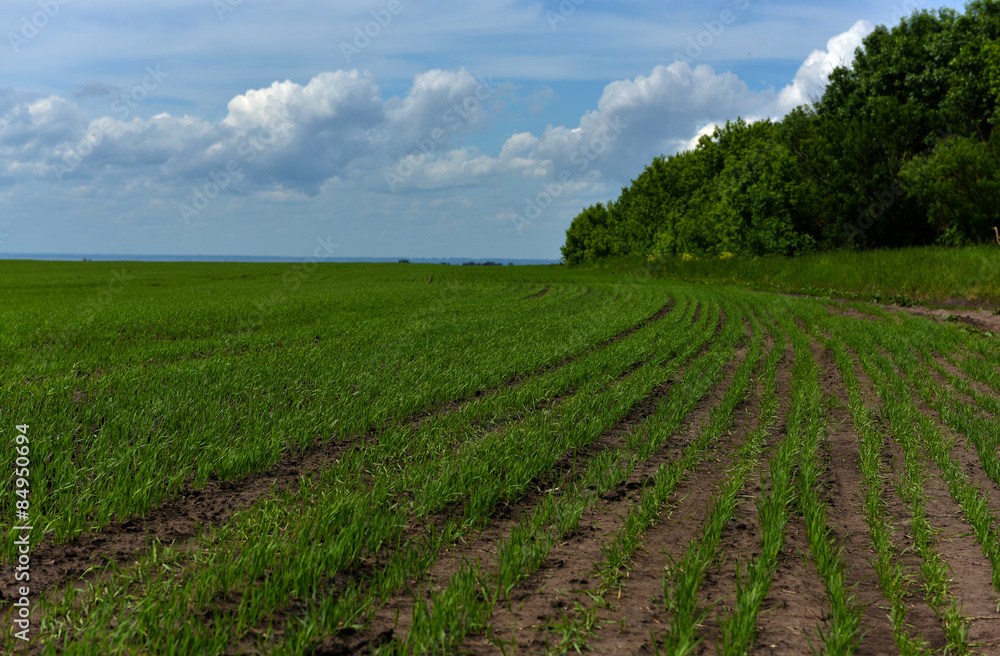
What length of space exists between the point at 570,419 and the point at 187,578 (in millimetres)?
4794

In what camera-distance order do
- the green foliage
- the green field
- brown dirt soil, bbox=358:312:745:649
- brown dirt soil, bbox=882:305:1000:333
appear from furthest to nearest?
the green foliage, brown dirt soil, bbox=882:305:1000:333, brown dirt soil, bbox=358:312:745:649, the green field

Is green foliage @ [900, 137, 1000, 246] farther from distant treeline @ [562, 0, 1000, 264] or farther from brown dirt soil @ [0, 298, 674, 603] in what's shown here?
brown dirt soil @ [0, 298, 674, 603]

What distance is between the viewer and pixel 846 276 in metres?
A: 30.1

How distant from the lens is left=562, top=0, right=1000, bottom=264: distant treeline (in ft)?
115

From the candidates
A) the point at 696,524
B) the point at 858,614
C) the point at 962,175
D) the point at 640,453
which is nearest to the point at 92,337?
the point at 640,453

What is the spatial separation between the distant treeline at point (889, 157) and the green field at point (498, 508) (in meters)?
32.6

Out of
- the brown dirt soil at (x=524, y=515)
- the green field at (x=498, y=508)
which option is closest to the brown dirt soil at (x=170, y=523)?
the green field at (x=498, y=508)

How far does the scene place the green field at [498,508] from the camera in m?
3.31

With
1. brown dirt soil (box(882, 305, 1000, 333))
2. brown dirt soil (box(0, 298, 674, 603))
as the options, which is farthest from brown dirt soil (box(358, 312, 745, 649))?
brown dirt soil (box(882, 305, 1000, 333))

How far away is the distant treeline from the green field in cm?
3260

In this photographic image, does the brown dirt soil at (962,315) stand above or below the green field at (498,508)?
above

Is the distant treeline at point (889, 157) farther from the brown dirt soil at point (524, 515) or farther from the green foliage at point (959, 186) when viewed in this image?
the brown dirt soil at point (524, 515)

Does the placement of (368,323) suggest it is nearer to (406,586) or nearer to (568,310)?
(568,310)

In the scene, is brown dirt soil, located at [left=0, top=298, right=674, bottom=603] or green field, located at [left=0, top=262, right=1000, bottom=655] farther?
brown dirt soil, located at [left=0, top=298, right=674, bottom=603]
